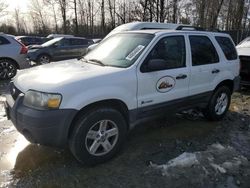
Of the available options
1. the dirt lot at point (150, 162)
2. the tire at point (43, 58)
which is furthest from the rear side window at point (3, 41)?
the dirt lot at point (150, 162)

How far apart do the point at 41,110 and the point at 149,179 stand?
62.5 inches

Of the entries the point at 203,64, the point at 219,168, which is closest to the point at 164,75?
the point at 203,64

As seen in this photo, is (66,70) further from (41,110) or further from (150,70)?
(150,70)

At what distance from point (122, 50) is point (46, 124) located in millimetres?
1728

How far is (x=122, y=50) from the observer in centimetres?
446

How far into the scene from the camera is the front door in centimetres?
415

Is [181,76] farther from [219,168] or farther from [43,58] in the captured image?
[43,58]

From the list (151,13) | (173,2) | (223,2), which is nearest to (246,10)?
(223,2)

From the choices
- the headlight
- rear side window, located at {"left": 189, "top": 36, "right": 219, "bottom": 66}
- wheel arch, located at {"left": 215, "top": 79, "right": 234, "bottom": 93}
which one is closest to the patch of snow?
rear side window, located at {"left": 189, "top": 36, "right": 219, "bottom": 66}

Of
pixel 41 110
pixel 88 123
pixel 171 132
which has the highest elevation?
pixel 41 110

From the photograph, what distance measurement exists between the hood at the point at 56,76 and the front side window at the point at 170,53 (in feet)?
2.16

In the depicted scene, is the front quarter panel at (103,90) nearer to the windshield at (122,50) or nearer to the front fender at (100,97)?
the front fender at (100,97)

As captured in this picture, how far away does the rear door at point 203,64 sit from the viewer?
16.1 feet

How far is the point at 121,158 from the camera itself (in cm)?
418
